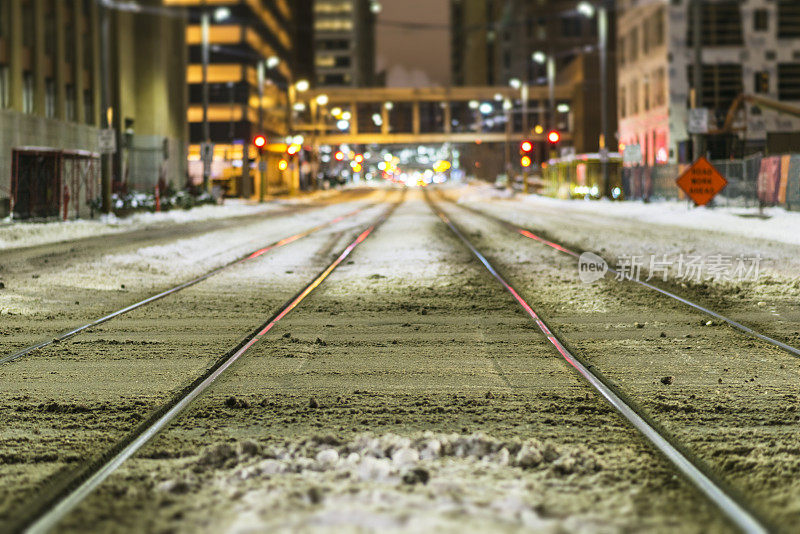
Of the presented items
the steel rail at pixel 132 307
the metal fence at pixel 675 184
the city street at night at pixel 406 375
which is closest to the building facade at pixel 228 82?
the metal fence at pixel 675 184

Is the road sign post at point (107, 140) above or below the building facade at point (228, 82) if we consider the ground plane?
below

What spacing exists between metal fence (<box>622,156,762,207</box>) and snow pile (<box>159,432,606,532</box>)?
33.3 meters

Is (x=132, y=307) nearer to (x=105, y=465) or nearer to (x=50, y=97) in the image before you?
(x=105, y=465)

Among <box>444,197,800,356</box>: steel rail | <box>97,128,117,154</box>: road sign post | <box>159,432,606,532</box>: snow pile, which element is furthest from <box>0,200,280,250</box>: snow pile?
<box>159,432,606,532</box>: snow pile

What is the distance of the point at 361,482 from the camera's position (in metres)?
4.82

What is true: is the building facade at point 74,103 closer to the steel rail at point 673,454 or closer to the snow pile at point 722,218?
the snow pile at point 722,218

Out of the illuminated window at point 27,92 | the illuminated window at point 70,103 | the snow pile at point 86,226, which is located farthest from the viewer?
the illuminated window at point 70,103

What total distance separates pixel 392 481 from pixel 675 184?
45452mm

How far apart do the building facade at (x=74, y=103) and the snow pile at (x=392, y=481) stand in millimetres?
31845

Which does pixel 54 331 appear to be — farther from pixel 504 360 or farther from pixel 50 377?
pixel 504 360

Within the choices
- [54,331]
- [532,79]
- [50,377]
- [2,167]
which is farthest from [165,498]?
[532,79]

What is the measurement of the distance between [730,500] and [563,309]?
24.5 feet

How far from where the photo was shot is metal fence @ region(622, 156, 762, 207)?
37.2m

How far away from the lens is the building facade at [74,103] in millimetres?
36594
